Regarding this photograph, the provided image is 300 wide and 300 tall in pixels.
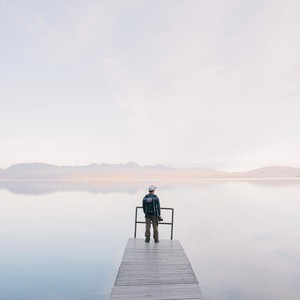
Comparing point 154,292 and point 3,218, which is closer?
point 154,292

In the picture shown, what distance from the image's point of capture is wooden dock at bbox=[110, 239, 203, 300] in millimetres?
6938

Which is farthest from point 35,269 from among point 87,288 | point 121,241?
point 121,241

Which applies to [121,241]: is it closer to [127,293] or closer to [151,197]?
[151,197]

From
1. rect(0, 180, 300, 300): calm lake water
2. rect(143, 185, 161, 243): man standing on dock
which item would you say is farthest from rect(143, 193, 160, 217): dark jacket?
rect(0, 180, 300, 300): calm lake water

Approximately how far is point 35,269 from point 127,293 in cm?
1294

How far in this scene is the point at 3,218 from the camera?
41500 millimetres

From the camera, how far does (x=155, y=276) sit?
811cm

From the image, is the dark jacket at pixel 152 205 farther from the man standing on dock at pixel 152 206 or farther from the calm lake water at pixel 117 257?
the calm lake water at pixel 117 257

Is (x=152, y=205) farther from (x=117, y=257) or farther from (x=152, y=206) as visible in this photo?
(x=117, y=257)

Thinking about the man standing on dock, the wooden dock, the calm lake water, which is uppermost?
the man standing on dock

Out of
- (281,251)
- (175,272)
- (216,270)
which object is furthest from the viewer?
(281,251)

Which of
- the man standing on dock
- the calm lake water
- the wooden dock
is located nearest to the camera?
the wooden dock

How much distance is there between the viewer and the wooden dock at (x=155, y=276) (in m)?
6.94

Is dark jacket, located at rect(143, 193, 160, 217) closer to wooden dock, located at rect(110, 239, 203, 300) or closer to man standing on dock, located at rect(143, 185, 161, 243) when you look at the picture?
man standing on dock, located at rect(143, 185, 161, 243)
